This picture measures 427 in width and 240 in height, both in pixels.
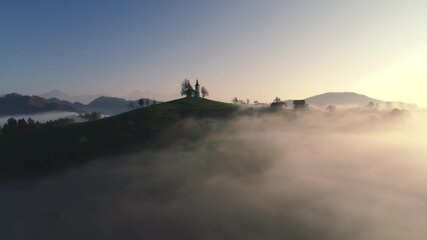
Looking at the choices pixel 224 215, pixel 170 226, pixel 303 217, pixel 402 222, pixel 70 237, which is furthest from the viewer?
pixel 402 222

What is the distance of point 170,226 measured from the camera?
150750 mm

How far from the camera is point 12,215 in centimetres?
15950

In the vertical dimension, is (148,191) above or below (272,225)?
above

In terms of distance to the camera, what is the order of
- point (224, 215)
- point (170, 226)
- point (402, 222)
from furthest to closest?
1. point (402, 222)
2. point (224, 215)
3. point (170, 226)

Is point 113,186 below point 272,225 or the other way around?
the other way around

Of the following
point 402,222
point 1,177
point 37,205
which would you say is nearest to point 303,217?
point 402,222

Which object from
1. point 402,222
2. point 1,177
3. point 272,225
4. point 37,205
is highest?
point 1,177

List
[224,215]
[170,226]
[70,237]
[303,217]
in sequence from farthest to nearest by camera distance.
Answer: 1. [303,217]
2. [224,215]
3. [170,226]
4. [70,237]

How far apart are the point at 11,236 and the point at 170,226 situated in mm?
67371

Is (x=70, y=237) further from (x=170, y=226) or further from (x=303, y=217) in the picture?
(x=303, y=217)

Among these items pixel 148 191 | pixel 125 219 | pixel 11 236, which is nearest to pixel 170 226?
pixel 125 219

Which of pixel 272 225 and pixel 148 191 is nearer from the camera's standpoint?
pixel 272 225

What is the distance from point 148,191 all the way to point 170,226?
3294 cm

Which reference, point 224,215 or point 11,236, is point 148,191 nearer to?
point 224,215
